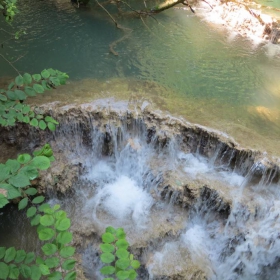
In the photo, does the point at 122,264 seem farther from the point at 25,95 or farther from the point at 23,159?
the point at 25,95

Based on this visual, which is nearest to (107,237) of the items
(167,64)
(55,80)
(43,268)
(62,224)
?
(62,224)

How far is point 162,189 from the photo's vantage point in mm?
3832

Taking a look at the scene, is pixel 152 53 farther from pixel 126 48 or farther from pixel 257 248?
pixel 257 248

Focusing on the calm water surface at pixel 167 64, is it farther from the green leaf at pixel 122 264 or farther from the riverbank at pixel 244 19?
the green leaf at pixel 122 264

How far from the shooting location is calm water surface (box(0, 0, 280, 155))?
14.6ft

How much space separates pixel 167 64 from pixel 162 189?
110 inches

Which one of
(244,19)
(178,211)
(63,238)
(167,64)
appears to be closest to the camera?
(63,238)

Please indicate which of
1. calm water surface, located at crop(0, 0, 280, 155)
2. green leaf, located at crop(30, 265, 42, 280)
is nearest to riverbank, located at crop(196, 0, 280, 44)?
calm water surface, located at crop(0, 0, 280, 155)

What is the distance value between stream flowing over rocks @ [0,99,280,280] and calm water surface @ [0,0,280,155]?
35 centimetres

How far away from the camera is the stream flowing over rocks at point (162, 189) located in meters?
3.44

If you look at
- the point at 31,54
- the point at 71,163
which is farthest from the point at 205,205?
the point at 31,54

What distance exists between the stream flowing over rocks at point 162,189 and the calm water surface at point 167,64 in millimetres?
352

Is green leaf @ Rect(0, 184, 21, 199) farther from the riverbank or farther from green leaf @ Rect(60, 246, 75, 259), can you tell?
the riverbank

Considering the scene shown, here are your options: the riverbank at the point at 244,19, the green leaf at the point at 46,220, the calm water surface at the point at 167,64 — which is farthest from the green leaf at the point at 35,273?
the riverbank at the point at 244,19
